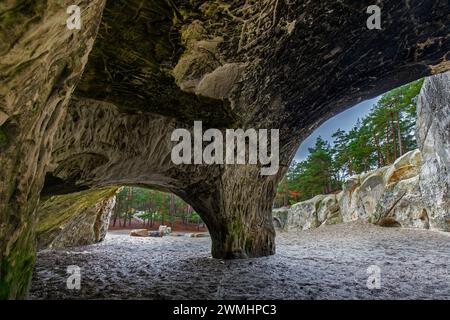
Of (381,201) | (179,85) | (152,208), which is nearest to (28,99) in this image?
(179,85)

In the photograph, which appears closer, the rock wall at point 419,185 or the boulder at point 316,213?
the rock wall at point 419,185

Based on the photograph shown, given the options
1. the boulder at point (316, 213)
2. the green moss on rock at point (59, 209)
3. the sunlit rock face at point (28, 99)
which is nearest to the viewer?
the sunlit rock face at point (28, 99)

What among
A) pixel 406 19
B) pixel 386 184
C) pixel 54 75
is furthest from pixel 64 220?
pixel 386 184

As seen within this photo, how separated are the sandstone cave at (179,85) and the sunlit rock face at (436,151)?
8.48 m

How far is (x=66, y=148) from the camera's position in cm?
487

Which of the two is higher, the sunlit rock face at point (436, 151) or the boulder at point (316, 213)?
the sunlit rock face at point (436, 151)

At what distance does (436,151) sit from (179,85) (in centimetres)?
1447

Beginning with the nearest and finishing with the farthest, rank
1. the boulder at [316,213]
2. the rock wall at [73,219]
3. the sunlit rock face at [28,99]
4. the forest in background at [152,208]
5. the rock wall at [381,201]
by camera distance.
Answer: the sunlit rock face at [28,99] → the rock wall at [73,219] → the rock wall at [381,201] → the boulder at [316,213] → the forest in background at [152,208]

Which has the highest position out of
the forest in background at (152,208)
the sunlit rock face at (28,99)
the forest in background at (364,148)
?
the forest in background at (364,148)

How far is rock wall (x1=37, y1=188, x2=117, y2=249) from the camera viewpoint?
867cm

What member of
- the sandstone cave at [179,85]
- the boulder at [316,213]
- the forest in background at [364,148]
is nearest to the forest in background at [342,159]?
the forest in background at [364,148]

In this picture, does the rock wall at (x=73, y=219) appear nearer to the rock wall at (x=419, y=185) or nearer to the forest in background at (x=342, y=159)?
the rock wall at (x=419, y=185)

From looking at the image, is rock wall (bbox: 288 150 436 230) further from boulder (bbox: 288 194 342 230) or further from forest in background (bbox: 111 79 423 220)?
forest in background (bbox: 111 79 423 220)

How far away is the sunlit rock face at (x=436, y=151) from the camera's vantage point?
490 inches
